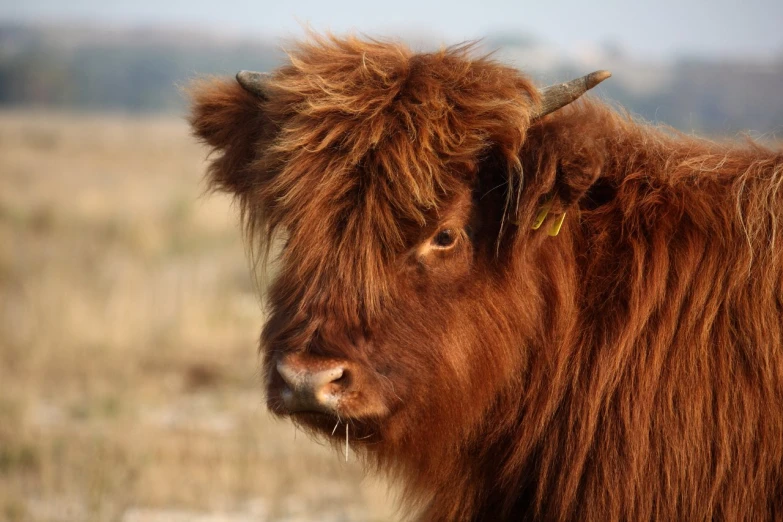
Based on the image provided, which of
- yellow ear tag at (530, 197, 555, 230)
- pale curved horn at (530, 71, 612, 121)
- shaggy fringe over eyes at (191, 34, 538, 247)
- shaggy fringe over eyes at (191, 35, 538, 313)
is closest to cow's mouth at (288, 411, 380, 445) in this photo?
shaggy fringe over eyes at (191, 35, 538, 313)

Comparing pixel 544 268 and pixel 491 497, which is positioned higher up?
pixel 544 268

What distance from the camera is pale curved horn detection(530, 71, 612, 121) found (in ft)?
9.20

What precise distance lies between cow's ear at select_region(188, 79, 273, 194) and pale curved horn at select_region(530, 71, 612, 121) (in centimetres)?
121

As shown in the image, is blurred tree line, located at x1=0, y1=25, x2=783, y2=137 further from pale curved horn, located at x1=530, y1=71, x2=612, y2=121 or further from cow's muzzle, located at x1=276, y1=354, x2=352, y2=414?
cow's muzzle, located at x1=276, y1=354, x2=352, y2=414

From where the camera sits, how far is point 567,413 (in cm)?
292

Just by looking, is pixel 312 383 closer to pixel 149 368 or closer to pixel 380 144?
pixel 380 144

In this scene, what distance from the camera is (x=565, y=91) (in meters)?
2.84

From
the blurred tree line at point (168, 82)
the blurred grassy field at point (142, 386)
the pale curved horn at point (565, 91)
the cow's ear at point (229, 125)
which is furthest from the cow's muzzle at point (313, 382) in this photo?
the blurred tree line at point (168, 82)

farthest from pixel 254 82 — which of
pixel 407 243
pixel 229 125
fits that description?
pixel 407 243

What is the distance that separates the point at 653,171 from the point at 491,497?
144 centimetres

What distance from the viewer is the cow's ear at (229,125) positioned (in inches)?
137

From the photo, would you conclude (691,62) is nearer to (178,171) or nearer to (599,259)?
(178,171)

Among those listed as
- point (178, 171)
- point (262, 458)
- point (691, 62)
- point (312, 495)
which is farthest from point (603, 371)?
point (691, 62)

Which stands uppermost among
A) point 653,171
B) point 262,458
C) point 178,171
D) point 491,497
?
point 653,171
